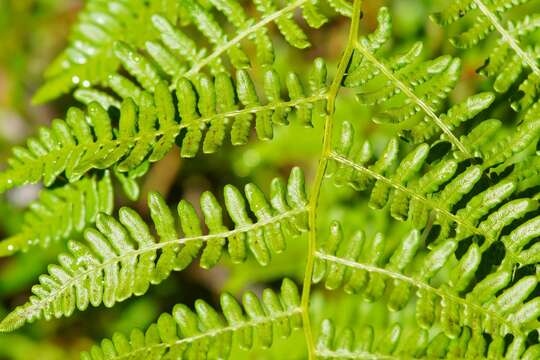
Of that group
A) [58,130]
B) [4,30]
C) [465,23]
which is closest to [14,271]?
[4,30]

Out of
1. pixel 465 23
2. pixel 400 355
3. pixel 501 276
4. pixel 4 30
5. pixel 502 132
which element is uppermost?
pixel 4 30

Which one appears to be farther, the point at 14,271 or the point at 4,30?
the point at 4,30

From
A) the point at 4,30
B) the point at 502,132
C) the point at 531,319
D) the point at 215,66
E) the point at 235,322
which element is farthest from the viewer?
the point at 4,30

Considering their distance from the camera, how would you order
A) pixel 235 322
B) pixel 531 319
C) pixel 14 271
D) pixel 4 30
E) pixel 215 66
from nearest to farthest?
pixel 531 319 → pixel 235 322 → pixel 215 66 → pixel 14 271 → pixel 4 30

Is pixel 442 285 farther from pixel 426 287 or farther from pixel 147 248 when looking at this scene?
pixel 147 248

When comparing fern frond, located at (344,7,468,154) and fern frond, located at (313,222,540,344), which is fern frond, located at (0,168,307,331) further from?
fern frond, located at (344,7,468,154)

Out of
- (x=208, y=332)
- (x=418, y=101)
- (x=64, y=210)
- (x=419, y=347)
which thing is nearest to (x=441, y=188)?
(x=418, y=101)

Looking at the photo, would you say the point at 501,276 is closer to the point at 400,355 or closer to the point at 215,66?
the point at 400,355

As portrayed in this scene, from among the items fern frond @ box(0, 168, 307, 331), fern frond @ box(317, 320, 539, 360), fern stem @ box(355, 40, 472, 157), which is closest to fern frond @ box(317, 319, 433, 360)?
fern frond @ box(317, 320, 539, 360)
